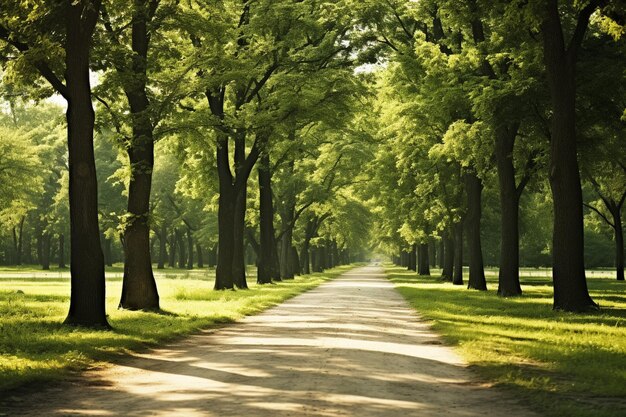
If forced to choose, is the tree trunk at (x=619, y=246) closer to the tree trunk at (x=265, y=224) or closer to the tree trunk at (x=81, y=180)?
the tree trunk at (x=265, y=224)

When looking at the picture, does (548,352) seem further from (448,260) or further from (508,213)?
(448,260)

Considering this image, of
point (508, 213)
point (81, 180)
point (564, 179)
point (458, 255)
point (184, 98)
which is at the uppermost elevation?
point (184, 98)

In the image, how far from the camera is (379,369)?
34.6 ft

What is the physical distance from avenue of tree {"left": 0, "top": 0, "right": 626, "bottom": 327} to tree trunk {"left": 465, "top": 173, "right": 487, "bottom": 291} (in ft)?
0.29

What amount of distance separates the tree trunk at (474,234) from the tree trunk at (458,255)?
6.65 meters

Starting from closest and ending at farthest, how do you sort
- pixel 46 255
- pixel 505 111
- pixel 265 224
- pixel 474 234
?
1. pixel 505 111
2. pixel 474 234
3. pixel 265 224
4. pixel 46 255

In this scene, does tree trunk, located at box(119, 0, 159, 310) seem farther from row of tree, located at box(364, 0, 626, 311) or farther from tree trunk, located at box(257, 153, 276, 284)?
tree trunk, located at box(257, 153, 276, 284)

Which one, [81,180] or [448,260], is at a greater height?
[81,180]

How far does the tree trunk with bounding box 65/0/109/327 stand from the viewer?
635 inches

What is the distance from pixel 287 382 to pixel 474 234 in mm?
29072

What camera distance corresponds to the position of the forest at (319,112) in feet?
56.0

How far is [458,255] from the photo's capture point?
45.0 m

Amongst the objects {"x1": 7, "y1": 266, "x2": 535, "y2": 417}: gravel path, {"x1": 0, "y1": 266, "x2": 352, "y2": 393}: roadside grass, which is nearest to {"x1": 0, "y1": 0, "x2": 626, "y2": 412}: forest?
{"x1": 0, "y1": 266, "x2": 352, "y2": 393}: roadside grass

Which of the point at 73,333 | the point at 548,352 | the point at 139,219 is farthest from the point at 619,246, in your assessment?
the point at 73,333
